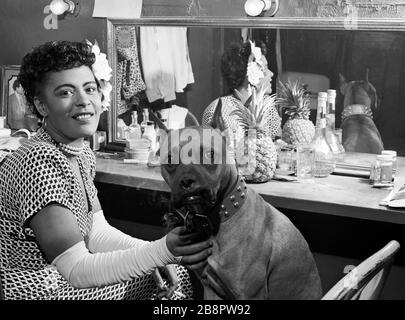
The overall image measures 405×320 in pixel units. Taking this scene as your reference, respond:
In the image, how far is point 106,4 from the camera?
94.0 inches

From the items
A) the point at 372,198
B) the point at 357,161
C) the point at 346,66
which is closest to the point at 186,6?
the point at 346,66

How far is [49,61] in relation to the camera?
1518 mm

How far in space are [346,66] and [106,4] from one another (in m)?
0.98

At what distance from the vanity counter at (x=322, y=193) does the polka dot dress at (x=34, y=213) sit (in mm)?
235

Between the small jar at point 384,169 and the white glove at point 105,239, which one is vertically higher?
the small jar at point 384,169

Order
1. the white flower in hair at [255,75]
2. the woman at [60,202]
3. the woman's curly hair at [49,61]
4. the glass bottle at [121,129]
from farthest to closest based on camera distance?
1. the glass bottle at [121,129]
2. the white flower in hair at [255,75]
3. the woman's curly hair at [49,61]
4. the woman at [60,202]

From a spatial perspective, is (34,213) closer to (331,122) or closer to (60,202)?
(60,202)

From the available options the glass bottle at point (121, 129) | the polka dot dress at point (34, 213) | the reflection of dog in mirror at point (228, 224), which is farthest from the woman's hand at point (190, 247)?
the glass bottle at point (121, 129)

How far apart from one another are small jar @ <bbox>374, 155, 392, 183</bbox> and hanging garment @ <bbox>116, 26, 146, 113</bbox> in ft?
2.97

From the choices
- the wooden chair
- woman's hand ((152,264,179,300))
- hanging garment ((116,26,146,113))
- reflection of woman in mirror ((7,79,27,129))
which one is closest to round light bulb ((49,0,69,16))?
hanging garment ((116,26,146,113))

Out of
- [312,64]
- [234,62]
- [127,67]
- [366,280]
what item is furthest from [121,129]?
[366,280]

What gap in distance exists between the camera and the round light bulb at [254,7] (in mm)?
2043

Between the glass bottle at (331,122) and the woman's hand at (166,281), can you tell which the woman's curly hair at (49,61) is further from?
the glass bottle at (331,122)

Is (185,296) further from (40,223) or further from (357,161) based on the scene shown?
(357,161)
